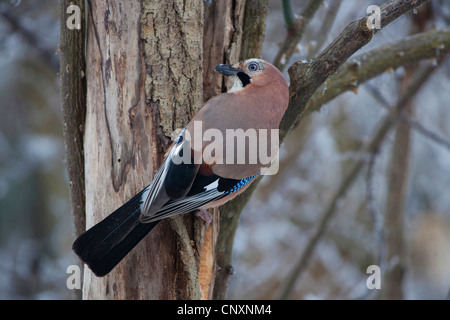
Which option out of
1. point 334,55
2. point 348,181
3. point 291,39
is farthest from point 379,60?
point 348,181

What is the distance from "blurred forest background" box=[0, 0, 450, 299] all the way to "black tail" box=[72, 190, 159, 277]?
8.13 feet

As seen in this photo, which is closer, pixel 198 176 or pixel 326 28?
pixel 198 176

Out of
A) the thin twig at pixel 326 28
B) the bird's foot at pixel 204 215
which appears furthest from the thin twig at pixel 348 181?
the bird's foot at pixel 204 215

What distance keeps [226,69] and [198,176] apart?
0.53 m

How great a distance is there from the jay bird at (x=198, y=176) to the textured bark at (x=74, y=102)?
35 cm

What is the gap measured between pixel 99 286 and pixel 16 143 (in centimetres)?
394

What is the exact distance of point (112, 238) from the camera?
2068mm

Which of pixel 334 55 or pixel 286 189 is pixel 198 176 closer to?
pixel 334 55

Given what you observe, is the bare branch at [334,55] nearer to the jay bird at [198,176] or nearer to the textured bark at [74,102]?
the jay bird at [198,176]

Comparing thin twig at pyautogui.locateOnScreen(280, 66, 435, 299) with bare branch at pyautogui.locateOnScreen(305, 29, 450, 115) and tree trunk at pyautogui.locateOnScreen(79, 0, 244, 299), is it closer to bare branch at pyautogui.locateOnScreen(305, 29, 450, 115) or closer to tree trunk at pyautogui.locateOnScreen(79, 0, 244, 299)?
bare branch at pyautogui.locateOnScreen(305, 29, 450, 115)

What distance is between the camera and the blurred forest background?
4.49 meters

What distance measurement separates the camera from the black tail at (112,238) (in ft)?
6.71
